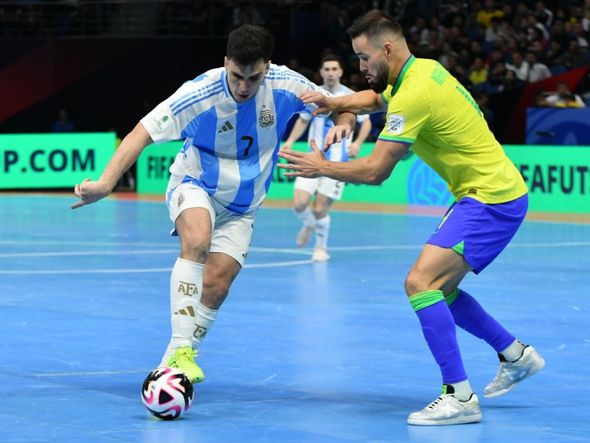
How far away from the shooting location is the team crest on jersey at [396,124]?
744 cm

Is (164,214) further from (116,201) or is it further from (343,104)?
(343,104)

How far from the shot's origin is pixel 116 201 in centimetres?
2464

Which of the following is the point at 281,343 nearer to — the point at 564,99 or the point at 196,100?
the point at 196,100

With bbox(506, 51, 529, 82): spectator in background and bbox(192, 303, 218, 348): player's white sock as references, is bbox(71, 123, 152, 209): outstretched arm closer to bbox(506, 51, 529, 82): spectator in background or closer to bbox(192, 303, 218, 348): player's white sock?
bbox(192, 303, 218, 348): player's white sock

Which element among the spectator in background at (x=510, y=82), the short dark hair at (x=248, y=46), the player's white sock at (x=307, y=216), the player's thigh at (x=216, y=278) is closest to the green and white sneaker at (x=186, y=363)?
the player's thigh at (x=216, y=278)

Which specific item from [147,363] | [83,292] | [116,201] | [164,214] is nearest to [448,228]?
[147,363]

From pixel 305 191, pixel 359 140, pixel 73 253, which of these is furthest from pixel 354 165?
pixel 73 253

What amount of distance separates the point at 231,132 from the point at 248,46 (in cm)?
75

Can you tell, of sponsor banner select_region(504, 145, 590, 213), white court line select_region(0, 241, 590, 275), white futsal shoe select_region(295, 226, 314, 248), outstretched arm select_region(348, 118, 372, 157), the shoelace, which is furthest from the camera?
sponsor banner select_region(504, 145, 590, 213)

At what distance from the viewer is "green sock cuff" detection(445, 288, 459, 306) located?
317 inches

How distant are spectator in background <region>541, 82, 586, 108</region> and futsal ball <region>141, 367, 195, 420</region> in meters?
17.5

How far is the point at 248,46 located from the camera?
25.9 ft

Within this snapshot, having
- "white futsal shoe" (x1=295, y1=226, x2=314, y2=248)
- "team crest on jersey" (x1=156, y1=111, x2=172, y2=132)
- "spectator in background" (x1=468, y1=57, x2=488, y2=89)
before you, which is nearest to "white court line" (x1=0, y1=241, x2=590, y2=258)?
"white futsal shoe" (x1=295, y1=226, x2=314, y2=248)

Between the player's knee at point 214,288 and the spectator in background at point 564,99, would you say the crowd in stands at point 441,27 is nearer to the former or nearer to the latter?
the spectator in background at point 564,99
